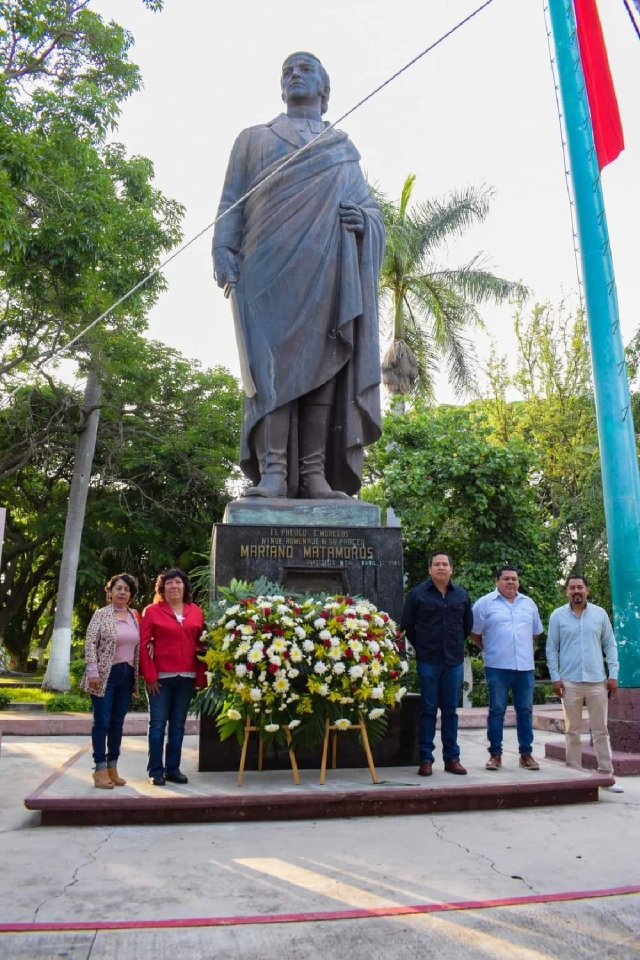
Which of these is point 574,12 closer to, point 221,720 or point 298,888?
point 221,720

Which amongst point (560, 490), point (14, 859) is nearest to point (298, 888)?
point (14, 859)

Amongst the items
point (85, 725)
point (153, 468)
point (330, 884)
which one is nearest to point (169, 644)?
point (330, 884)

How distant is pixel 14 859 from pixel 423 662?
2595 millimetres

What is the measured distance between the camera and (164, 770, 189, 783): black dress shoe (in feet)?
16.0

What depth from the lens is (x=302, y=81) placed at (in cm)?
707

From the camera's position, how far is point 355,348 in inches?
262

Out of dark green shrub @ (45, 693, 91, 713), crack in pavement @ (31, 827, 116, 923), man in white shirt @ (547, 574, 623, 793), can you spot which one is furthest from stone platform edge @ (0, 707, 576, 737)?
crack in pavement @ (31, 827, 116, 923)

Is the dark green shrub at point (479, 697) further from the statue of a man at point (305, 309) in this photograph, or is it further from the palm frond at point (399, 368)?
the statue of a man at point (305, 309)

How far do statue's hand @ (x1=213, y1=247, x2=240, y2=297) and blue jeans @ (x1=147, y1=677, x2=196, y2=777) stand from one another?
3.21m

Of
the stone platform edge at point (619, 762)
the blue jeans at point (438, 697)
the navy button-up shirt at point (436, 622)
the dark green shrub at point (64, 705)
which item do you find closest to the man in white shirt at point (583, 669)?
the stone platform edge at point (619, 762)

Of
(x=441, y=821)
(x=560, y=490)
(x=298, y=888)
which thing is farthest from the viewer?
(x=560, y=490)

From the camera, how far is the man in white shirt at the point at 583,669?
5.77 m

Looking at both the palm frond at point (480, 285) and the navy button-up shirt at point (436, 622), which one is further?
the palm frond at point (480, 285)

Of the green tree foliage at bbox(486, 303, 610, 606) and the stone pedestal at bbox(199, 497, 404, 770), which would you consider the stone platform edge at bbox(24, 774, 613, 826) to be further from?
the green tree foliage at bbox(486, 303, 610, 606)
